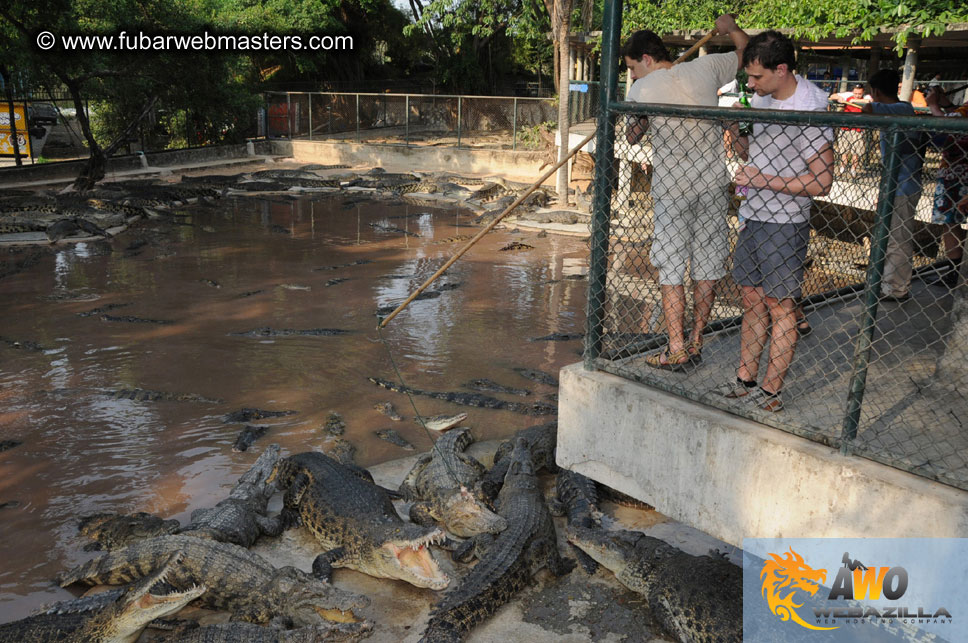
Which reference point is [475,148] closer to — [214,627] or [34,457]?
[34,457]

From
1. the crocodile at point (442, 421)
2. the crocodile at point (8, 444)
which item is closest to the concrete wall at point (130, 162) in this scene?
the crocodile at point (8, 444)

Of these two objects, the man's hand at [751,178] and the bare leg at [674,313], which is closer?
the man's hand at [751,178]

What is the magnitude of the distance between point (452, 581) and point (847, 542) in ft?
6.79

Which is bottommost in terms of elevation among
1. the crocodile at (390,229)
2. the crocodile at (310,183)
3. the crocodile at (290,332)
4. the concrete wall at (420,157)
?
the crocodile at (290,332)

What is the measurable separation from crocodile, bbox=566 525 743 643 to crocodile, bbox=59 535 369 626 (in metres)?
1.27

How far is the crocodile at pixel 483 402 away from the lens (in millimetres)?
6148

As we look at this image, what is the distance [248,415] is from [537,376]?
2419 millimetres

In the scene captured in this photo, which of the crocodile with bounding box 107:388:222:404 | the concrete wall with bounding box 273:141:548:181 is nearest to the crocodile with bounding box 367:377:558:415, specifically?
the crocodile with bounding box 107:388:222:404

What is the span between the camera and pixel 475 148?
20.9 meters

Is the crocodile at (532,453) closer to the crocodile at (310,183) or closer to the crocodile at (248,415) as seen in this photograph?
the crocodile at (248,415)

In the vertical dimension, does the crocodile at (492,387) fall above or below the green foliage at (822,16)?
below

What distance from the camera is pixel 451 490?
461 centimetres

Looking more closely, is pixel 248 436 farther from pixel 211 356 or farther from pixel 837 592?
pixel 837 592

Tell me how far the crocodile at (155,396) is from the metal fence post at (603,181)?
376cm
